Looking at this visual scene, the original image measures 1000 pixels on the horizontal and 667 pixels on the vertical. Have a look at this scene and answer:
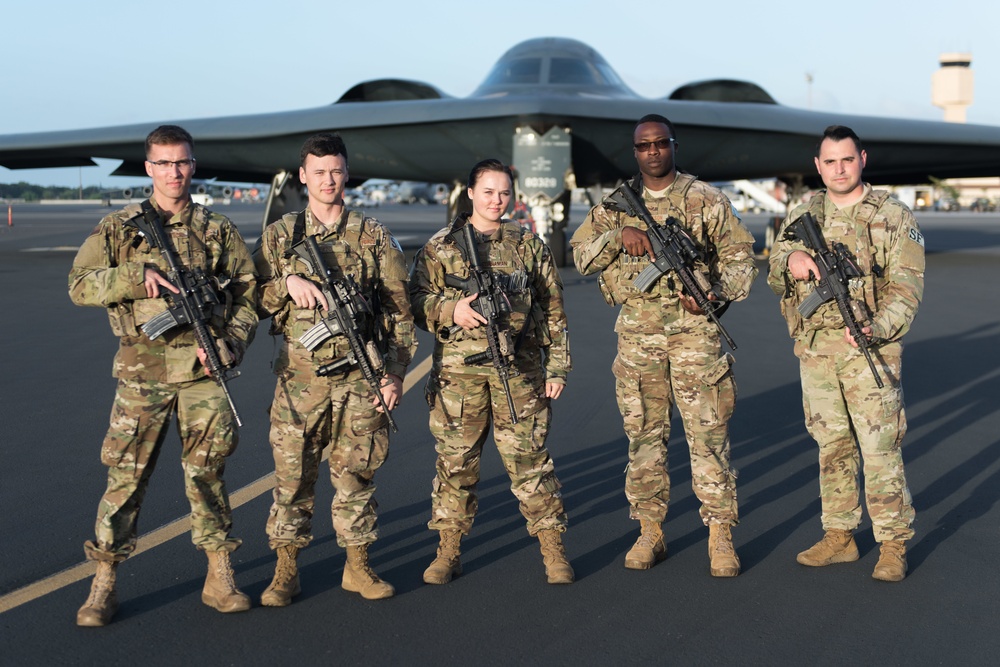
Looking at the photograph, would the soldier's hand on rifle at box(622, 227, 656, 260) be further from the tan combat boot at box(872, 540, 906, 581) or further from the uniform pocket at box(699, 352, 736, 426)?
the tan combat boot at box(872, 540, 906, 581)

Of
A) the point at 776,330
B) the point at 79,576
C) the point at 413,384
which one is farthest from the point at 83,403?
the point at 776,330

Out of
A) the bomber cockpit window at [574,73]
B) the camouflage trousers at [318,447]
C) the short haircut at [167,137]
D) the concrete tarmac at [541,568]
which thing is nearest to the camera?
the concrete tarmac at [541,568]

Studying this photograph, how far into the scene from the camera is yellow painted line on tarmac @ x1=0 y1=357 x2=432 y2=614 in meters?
4.68

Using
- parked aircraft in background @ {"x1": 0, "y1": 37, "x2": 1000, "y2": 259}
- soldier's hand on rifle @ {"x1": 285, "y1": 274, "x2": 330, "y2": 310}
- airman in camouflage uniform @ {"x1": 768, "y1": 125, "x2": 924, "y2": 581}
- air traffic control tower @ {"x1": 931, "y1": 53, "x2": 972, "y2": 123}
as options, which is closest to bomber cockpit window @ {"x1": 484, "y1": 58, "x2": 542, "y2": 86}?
A: parked aircraft in background @ {"x1": 0, "y1": 37, "x2": 1000, "y2": 259}

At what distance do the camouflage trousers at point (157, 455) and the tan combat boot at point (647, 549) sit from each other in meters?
2.00

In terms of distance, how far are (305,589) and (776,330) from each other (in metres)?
10.0

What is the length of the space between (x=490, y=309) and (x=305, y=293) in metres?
0.90

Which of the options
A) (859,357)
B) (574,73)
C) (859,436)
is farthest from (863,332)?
(574,73)

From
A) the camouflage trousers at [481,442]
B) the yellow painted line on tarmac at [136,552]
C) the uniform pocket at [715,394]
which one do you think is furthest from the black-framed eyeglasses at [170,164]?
the uniform pocket at [715,394]

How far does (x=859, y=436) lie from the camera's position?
5.36 metres

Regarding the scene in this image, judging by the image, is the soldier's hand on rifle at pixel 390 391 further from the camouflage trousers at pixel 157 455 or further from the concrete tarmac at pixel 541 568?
the concrete tarmac at pixel 541 568

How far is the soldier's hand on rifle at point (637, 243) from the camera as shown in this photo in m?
→ 5.17

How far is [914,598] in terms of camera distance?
188 inches

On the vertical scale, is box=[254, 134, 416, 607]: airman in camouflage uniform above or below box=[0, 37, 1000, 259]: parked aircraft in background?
below
